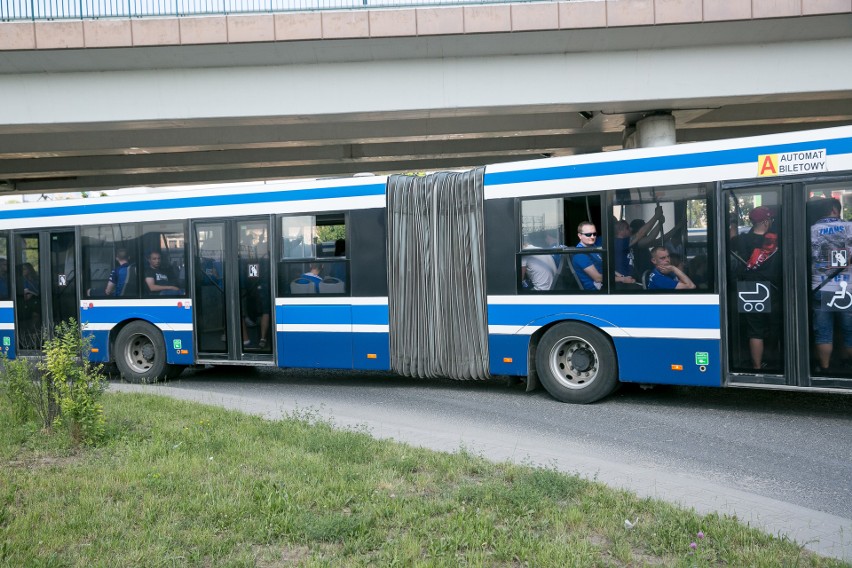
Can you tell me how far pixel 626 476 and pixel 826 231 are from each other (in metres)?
3.97

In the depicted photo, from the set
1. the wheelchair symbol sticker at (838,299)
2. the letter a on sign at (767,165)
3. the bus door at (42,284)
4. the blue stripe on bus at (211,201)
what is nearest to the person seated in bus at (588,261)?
the letter a on sign at (767,165)

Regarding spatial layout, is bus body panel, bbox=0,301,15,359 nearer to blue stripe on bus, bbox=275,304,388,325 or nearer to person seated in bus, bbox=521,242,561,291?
blue stripe on bus, bbox=275,304,388,325

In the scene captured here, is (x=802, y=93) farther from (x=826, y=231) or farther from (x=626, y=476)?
(x=626, y=476)

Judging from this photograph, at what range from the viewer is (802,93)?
598 inches

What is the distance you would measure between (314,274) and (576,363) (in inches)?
159

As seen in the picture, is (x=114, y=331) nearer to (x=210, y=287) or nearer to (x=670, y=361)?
(x=210, y=287)

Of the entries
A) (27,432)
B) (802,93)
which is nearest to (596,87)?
(802,93)

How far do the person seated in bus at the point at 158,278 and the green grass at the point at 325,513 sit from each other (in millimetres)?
5489

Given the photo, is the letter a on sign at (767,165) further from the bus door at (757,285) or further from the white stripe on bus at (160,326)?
the white stripe on bus at (160,326)

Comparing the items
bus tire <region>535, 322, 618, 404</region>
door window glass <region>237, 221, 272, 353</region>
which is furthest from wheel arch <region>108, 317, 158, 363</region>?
bus tire <region>535, 322, 618, 404</region>

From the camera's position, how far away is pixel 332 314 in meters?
11.5

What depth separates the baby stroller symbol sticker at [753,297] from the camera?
28.3 ft

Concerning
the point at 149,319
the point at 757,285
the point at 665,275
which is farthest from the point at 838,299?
the point at 149,319

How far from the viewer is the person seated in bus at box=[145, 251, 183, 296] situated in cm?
1239
